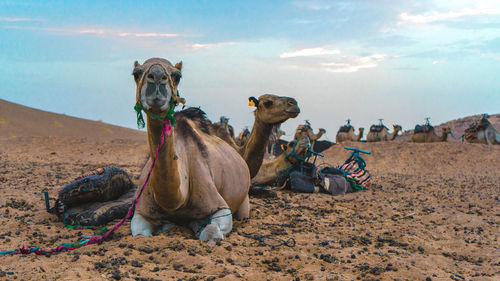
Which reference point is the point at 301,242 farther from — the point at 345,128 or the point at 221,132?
the point at 345,128

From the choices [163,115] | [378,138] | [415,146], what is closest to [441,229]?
[163,115]

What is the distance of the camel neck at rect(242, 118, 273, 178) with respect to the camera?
7566 mm

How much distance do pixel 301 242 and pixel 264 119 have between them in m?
3.14

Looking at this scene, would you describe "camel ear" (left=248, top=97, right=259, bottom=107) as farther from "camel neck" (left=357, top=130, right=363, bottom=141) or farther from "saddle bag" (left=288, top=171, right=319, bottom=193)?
"camel neck" (left=357, top=130, right=363, bottom=141)

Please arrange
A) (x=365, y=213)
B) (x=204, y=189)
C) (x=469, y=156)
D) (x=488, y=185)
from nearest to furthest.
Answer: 1. (x=204, y=189)
2. (x=365, y=213)
3. (x=488, y=185)
4. (x=469, y=156)

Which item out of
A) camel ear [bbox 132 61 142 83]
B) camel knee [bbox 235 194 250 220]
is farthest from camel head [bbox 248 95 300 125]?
camel ear [bbox 132 61 142 83]

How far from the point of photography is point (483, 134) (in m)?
20.6

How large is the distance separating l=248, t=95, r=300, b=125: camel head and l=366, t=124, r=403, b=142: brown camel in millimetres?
19084

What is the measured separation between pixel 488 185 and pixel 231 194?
8692 millimetres

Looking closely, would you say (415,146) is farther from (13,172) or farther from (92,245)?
(92,245)

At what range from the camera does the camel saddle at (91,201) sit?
5066 millimetres

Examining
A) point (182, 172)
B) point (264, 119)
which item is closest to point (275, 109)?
point (264, 119)

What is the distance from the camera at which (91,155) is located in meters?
17.5

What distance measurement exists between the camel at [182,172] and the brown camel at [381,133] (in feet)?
68.6
